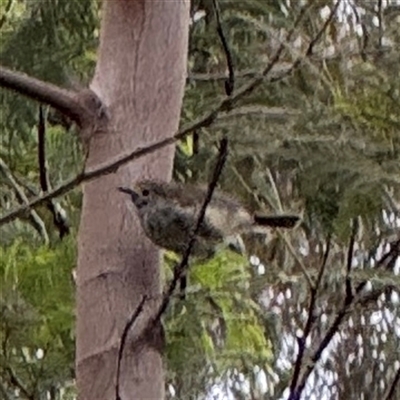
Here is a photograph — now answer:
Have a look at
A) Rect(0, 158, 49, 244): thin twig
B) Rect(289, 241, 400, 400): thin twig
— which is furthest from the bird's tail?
Rect(0, 158, 49, 244): thin twig

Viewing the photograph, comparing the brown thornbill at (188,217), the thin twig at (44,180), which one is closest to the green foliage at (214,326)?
the brown thornbill at (188,217)

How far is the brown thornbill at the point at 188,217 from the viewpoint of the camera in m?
1.51

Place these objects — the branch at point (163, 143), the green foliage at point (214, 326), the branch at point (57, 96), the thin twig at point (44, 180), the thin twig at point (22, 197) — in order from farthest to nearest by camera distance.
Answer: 1. the thin twig at point (22, 197)
2. the thin twig at point (44, 180)
3. the green foliage at point (214, 326)
4. the branch at point (57, 96)
5. the branch at point (163, 143)

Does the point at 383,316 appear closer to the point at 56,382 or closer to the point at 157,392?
the point at 56,382

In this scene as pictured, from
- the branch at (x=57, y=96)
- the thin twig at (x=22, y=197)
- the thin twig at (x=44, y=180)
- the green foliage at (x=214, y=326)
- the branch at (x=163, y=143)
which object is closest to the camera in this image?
the branch at (x=163, y=143)

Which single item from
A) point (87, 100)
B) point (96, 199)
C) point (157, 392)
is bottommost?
point (157, 392)

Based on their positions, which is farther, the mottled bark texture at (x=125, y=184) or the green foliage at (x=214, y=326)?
the green foliage at (x=214, y=326)

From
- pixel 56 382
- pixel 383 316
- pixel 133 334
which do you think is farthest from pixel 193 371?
pixel 383 316

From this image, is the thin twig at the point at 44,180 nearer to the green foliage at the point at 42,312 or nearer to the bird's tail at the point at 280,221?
the green foliage at the point at 42,312

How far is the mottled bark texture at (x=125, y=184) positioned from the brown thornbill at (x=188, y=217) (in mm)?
24

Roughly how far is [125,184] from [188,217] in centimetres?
9

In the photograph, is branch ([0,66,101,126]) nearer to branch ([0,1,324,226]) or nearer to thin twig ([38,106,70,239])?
thin twig ([38,106,70,239])

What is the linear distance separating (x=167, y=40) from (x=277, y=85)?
20 centimetres

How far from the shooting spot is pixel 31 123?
202cm
